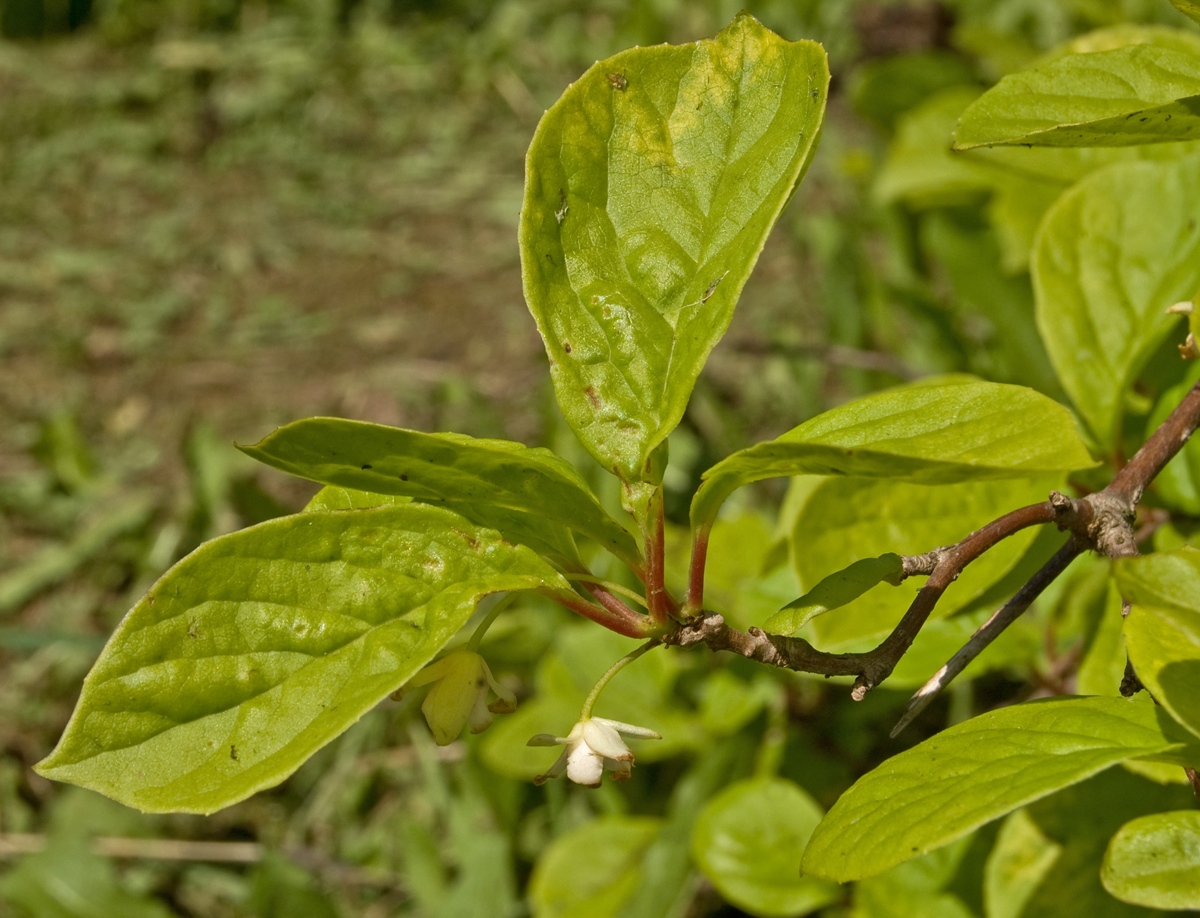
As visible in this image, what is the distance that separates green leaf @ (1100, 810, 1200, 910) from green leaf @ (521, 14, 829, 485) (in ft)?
1.19

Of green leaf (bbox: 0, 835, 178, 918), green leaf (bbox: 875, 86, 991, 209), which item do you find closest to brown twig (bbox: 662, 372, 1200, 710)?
green leaf (bbox: 875, 86, 991, 209)

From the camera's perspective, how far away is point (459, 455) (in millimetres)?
608

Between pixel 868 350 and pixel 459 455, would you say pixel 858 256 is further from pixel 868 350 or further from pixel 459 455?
pixel 459 455

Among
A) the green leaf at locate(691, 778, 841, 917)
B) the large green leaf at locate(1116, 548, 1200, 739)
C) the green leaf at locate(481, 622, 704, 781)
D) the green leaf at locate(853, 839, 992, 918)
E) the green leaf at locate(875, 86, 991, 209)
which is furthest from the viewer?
the green leaf at locate(875, 86, 991, 209)

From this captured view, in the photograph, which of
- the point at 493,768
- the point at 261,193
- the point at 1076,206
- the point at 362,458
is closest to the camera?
the point at 362,458

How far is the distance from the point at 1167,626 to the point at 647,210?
1.34 ft

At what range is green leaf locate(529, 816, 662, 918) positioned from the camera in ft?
5.37

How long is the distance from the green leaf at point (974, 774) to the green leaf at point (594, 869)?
3.54 feet

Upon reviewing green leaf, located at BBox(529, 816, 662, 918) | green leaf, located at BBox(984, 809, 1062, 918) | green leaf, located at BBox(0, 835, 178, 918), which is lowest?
green leaf, located at BBox(0, 835, 178, 918)

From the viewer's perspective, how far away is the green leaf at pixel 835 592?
2.09 ft

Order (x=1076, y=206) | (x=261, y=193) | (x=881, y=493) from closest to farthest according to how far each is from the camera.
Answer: (x=881, y=493), (x=1076, y=206), (x=261, y=193)

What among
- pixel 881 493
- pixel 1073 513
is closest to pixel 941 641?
Result: pixel 881 493

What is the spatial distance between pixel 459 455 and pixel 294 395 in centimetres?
266

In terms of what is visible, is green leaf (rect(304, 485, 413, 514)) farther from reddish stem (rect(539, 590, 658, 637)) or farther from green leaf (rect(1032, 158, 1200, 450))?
green leaf (rect(1032, 158, 1200, 450))
